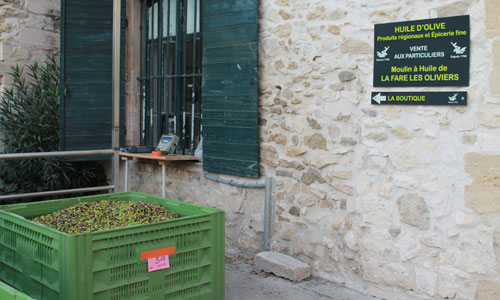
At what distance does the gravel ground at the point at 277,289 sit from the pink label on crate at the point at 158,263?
129cm

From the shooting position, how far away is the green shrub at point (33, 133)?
21.4 ft

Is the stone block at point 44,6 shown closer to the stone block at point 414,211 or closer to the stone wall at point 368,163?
the stone wall at point 368,163

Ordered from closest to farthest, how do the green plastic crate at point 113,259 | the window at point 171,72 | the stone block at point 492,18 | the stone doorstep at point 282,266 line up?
the green plastic crate at point 113,259
the stone block at point 492,18
the stone doorstep at point 282,266
the window at point 171,72

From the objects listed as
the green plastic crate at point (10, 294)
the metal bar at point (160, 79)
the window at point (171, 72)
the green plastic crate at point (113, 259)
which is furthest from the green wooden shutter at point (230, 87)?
the green plastic crate at point (10, 294)

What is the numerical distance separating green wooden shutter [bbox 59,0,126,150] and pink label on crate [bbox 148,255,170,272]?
13.0 ft

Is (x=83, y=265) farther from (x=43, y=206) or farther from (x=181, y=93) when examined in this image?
(x=181, y=93)

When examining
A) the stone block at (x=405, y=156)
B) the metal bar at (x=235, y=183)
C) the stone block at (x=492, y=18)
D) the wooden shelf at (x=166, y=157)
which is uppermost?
the stone block at (x=492, y=18)

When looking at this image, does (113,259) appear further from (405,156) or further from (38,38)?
(38,38)

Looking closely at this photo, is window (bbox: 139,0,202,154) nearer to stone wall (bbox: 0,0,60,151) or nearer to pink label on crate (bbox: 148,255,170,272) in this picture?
stone wall (bbox: 0,0,60,151)

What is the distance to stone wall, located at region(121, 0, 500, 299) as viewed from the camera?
3.63 meters

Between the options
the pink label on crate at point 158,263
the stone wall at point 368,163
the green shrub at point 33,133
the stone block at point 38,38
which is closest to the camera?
the pink label on crate at point 158,263

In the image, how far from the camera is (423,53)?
3.92 meters

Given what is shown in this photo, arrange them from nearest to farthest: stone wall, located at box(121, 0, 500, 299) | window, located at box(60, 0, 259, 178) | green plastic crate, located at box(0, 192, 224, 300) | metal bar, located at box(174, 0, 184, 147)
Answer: green plastic crate, located at box(0, 192, 224, 300)
stone wall, located at box(121, 0, 500, 299)
window, located at box(60, 0, 259, 178)
metal bar, located at box(174, 0, 184, 147)

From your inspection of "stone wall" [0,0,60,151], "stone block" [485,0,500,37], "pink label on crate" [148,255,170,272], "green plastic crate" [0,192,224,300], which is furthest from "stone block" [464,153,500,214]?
"stone wall" [0,0,60,151]
